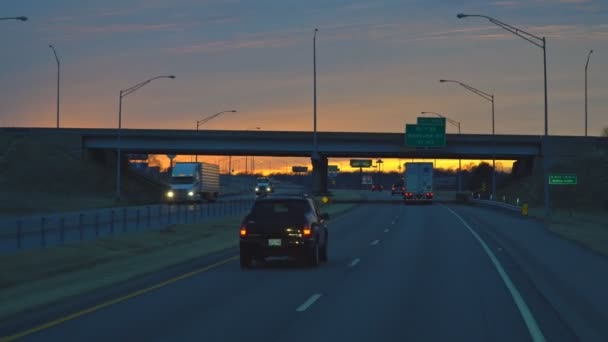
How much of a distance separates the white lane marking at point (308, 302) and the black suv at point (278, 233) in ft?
17.9

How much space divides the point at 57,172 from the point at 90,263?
69117 mm

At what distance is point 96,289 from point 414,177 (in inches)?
2627

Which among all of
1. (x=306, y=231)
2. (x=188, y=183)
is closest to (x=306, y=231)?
(x=306, y=231)

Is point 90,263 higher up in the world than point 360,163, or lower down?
lower down

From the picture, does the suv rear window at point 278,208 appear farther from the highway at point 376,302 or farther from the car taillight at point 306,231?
the highway at point 376,302

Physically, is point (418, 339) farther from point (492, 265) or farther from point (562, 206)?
point (562, 206)

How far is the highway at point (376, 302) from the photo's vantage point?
41.1ft

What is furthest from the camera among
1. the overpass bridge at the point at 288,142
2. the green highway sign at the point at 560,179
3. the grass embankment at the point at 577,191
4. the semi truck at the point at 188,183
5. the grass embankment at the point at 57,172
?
the overpass bridge at the point at 288,142

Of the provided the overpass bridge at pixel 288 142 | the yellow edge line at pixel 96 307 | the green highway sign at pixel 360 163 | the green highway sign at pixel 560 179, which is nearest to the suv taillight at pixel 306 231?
the yellow edge line at pixel 96 307

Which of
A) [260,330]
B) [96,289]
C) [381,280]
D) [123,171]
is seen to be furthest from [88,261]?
[123,171]

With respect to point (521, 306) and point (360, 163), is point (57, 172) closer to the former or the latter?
point (360, 163)

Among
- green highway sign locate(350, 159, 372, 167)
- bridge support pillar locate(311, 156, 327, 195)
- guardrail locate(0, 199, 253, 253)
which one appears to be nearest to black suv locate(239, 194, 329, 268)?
guardrail locate(0, 199, 253, 253)

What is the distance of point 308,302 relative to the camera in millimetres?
15969

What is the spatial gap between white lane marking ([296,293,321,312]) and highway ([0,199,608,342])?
0.02m
